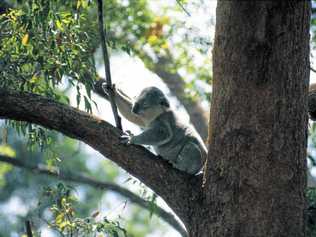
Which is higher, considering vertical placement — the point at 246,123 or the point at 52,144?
the point at 52,144

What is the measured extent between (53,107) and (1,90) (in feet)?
1.18

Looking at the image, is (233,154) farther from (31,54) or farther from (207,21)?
(207,21)

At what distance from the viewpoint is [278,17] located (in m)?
3.99

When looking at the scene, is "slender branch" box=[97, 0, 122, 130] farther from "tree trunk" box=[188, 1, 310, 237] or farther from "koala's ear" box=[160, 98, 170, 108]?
"koala's ear" box=[160, 98, 170, 108]

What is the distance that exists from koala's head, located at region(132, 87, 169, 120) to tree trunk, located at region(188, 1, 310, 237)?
1.80 metres

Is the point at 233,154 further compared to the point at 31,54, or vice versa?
the point at 31,54

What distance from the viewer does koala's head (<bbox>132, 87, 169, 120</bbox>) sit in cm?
591

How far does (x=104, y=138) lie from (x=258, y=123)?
0.99m

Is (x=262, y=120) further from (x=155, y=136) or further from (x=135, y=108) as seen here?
(x=135, y=108)

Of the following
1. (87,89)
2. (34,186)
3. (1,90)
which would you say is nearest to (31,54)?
(87,89)

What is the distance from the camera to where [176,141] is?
18.8 feet

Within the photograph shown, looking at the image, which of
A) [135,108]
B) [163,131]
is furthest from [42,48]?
[163,131]

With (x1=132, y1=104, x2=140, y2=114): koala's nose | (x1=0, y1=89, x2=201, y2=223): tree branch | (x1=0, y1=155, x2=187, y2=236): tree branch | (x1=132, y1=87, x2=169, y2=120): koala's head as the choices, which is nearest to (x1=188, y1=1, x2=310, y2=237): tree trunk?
(x1=0, y1=89, x2=201, y2=223): tree branch

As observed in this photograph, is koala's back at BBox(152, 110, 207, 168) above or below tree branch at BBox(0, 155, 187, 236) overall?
below
